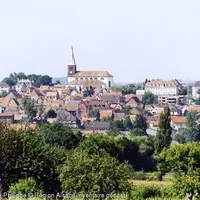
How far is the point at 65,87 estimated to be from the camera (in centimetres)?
11900

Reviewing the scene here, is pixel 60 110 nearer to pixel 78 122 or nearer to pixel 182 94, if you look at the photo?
pixel 78 122

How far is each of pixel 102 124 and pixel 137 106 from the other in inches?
902

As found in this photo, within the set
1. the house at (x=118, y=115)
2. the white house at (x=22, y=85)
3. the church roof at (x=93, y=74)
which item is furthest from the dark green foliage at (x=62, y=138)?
the church roof at (x=93, y=74)

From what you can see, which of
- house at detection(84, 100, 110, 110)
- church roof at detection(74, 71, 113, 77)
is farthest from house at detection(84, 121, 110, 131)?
church roof at detection(74, 71, 113, 77)

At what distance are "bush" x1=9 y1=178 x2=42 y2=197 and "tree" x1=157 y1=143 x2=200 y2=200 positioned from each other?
15.1ft

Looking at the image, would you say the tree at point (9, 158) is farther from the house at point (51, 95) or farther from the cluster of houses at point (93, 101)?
the house at point (51, 95)

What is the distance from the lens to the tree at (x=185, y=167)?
78.5 ft

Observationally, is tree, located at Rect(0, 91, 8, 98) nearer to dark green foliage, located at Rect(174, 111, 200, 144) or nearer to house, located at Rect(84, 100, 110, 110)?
house, located at Rect(84, 100, 110, 110)

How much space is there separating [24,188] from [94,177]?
1.87m

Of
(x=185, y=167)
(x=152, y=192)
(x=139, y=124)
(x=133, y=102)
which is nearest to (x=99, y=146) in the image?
(x=152, y=192)

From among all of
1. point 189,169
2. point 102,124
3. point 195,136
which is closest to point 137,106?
point 102,124

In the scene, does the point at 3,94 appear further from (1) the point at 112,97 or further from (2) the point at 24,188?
(2) the point at 24,188

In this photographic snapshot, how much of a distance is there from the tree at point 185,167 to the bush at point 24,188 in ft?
15.1

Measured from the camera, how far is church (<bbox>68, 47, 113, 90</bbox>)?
400ft
